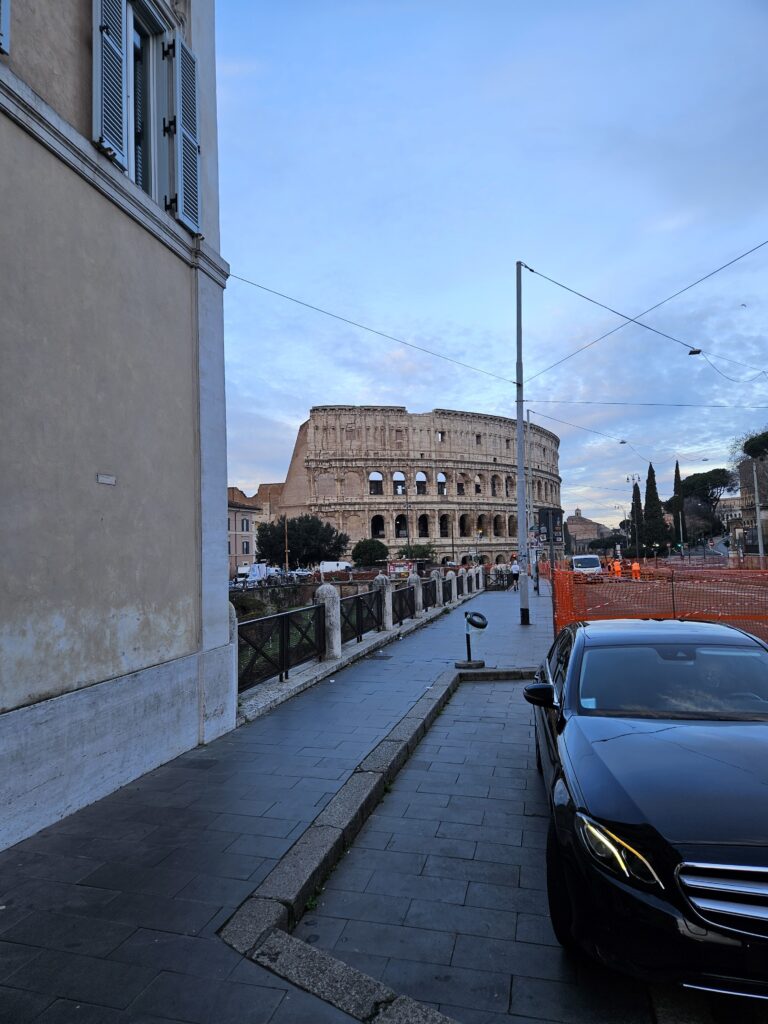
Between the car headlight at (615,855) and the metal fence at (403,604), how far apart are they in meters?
12.9

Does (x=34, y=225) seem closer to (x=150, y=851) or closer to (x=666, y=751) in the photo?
(x=150, y=851)

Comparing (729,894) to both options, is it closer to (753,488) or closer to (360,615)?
(360,615)

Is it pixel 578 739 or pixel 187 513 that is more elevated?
pixel 187 513

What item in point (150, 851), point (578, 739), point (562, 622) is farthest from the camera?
point (562, 622)

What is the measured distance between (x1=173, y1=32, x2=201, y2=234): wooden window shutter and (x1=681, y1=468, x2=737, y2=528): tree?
3807 inches

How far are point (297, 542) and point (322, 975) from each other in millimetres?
64904

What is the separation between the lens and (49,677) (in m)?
4.23

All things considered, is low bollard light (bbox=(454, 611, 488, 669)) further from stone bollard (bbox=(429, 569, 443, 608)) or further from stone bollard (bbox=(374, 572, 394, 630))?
stone bollard (bbox=(429, 569, 443, 608))

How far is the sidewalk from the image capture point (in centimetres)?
255

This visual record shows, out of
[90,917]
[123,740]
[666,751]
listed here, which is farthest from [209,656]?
[666,751]

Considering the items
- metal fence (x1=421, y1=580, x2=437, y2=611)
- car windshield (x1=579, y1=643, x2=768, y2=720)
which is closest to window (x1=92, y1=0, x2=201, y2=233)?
car windshield (x1=579, y1=643, x2=768, y2=720)

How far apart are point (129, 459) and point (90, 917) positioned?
10.6 feet

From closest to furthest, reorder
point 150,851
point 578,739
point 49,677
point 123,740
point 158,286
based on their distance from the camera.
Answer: point 578,739 < point 150,851 < point 49,677 < point 123,740 < point 158,286

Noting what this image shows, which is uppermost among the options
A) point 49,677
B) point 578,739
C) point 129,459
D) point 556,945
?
point 129,459
